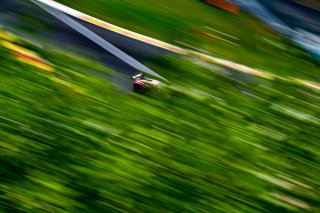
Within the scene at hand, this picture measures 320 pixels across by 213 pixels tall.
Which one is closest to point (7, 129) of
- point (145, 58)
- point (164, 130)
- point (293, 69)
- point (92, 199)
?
point (92, 199)

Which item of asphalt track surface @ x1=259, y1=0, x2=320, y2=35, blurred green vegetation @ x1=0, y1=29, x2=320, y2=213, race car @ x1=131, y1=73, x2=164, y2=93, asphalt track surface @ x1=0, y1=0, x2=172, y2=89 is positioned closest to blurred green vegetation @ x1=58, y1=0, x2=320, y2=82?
asphalt track surface @ x1=0, y1=0, x2=172, y2=89

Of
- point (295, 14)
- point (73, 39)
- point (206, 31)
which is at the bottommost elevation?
point (73, 39)

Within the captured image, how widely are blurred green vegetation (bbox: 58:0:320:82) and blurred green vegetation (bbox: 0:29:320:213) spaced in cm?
266

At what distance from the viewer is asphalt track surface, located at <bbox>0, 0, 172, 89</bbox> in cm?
666

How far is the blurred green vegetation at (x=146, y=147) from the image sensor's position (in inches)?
145

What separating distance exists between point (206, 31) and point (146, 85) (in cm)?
352

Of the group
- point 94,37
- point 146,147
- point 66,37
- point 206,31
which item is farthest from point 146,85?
point 206,31

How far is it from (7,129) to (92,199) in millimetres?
846

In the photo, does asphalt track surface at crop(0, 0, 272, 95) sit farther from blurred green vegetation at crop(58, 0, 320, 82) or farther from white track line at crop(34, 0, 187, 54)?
blurred green vegetation at crop(58, 0, 320, 82)

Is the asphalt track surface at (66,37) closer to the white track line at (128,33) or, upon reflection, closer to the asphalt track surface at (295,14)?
the white track line at (128,33)

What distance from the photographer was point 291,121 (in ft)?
18.1

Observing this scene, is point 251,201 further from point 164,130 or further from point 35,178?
point 35,178

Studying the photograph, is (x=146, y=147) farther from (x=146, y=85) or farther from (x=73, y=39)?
(x=73, y=39)

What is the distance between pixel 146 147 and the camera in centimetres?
427
